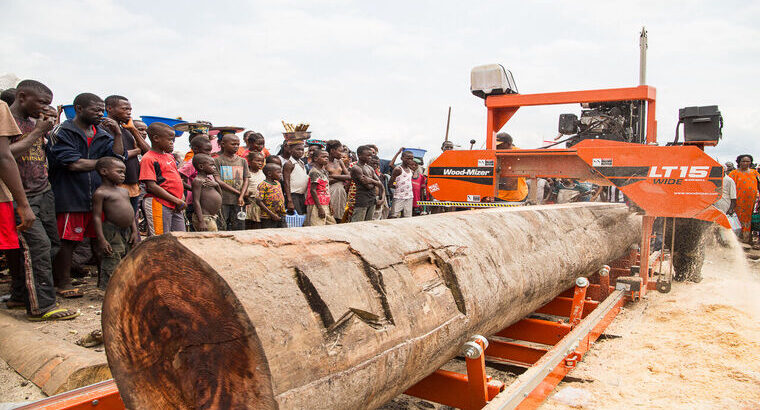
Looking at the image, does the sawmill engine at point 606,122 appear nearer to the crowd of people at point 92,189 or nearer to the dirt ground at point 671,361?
the dirt ground at point 671,361

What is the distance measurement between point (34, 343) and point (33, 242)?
928 mm

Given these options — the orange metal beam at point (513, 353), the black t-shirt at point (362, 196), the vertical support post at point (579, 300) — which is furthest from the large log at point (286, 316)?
the black t-shirt at point (362, 196)

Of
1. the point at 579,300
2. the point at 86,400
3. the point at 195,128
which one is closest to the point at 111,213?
the point at 86,400

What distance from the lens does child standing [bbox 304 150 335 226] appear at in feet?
Result: 21.1

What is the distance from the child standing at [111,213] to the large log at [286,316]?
2.67 metres

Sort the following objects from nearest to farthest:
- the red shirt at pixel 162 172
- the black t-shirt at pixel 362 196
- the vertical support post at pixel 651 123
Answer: the red shirt at pixel 162 172 < the vertical support post at pixel 651 123 < the black t-shirt at pixel 362 196

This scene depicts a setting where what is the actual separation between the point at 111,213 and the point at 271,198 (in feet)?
6.78

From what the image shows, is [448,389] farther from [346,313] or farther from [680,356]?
[680,356]

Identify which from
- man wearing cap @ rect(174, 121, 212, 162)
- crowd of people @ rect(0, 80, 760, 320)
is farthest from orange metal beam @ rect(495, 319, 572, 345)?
man wearing cap @ rect(174, 121, 212, 162)

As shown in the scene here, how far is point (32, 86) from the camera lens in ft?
11.9

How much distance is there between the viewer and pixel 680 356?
3354mm

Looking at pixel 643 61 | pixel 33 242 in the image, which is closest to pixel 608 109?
pixel 643 61

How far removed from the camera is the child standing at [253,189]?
598 cm

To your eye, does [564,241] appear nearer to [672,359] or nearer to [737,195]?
[672,359]
